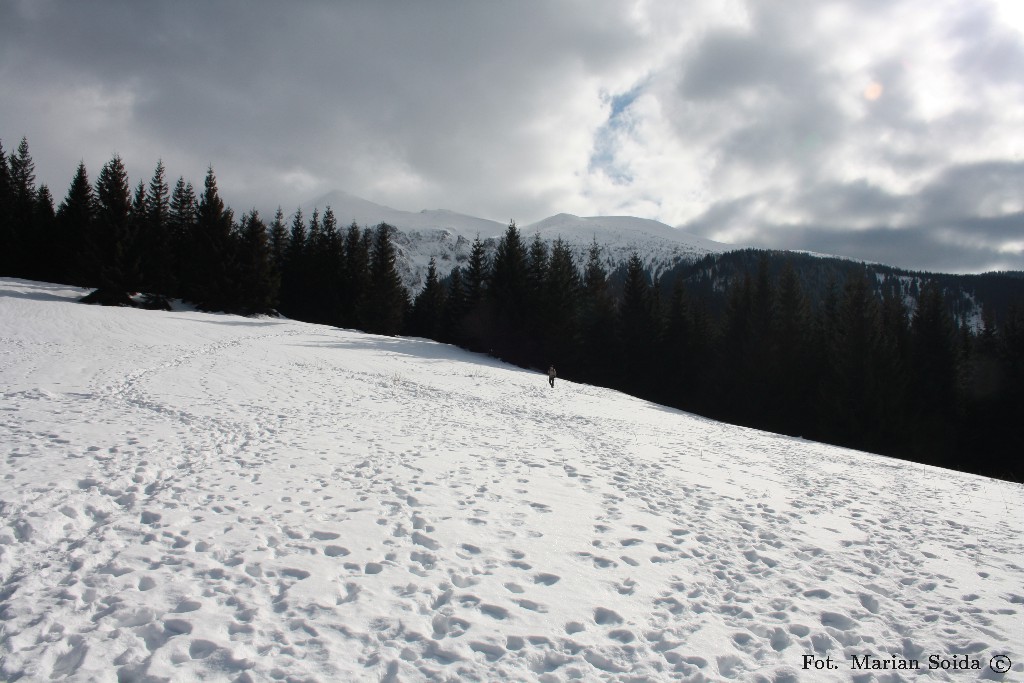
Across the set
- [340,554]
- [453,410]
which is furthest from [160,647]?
[453,410]

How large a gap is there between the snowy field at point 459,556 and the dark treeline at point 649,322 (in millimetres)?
24247

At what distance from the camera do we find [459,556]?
238 inches

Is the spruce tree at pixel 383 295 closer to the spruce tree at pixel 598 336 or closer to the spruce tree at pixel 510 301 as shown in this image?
the spruce tree at pixel 510 301

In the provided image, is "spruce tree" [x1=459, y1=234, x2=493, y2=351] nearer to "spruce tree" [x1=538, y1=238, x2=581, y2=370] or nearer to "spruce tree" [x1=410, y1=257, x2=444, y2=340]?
"spruce tree" [x1=538, y1=238, x2=581, y2=370]

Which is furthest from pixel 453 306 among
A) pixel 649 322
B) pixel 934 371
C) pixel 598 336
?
pixel 934 371

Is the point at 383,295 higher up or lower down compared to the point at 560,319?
higher up

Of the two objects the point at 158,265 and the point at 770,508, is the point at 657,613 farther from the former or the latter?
the point at 158,265

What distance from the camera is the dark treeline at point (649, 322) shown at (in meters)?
32.9

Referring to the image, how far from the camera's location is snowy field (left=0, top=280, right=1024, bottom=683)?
4.24 m

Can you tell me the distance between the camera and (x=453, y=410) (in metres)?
17.1

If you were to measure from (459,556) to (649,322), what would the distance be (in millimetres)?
44404

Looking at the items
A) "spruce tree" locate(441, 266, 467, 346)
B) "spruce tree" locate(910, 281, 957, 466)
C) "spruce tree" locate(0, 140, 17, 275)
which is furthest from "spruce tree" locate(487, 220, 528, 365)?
"spruce tree" locate(0, 140, 17, 275)

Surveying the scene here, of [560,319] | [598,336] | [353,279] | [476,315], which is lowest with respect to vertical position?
Answer: [598,336]

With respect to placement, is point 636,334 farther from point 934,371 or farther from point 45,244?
point 45,244
